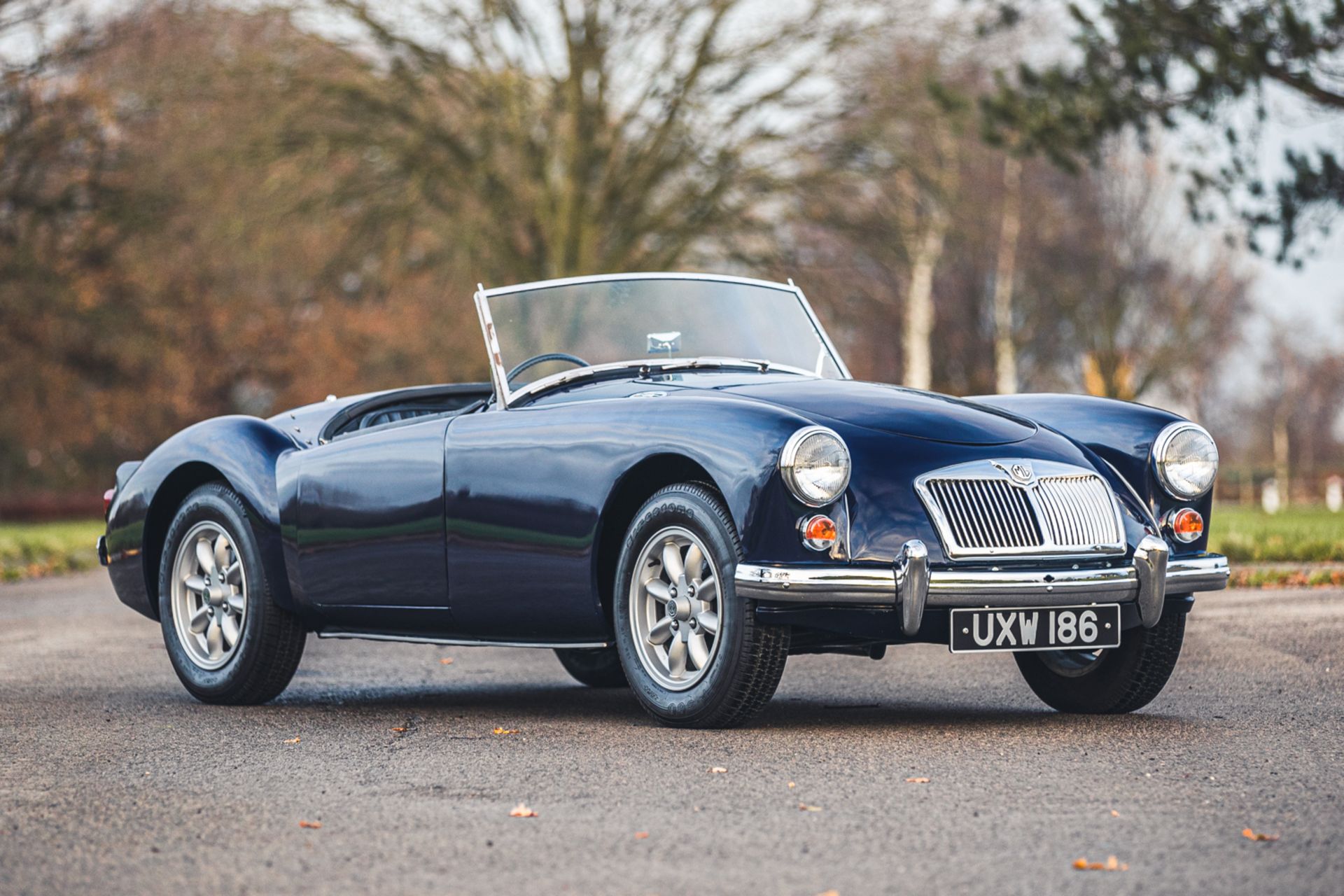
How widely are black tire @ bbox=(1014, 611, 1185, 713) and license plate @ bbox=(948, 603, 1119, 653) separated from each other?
43 centimetres

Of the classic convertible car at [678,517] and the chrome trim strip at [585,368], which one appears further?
the chrome trim strip at [585,368]

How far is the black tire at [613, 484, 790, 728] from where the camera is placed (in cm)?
539

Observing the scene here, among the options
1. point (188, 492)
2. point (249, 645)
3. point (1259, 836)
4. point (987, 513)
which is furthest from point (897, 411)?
point (188, 492)

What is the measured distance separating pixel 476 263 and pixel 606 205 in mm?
1968

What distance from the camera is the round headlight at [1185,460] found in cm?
604

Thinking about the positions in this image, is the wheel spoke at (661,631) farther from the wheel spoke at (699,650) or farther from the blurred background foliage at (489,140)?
the blurred background foliage at (489,140)

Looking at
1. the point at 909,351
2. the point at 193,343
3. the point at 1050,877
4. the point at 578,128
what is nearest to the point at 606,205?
the point at 578,128

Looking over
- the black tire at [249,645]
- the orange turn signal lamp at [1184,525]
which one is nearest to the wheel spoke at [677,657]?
the orange turn signal lamp at [1184,525]

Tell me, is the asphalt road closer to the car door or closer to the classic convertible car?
the classic convertible car

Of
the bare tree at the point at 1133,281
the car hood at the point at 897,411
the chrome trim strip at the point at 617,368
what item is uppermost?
the bare tree at the point at 1133,281

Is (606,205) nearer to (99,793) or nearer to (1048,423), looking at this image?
(1048,423)

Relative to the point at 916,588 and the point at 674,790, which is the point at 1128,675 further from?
the point at 674,790

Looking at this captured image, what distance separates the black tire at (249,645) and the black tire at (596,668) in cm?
115

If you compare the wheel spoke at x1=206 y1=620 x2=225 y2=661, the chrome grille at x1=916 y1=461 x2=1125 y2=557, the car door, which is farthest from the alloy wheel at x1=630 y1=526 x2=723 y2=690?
the wheel spoke at x1=206 y1=620 x2=225 y2=661
